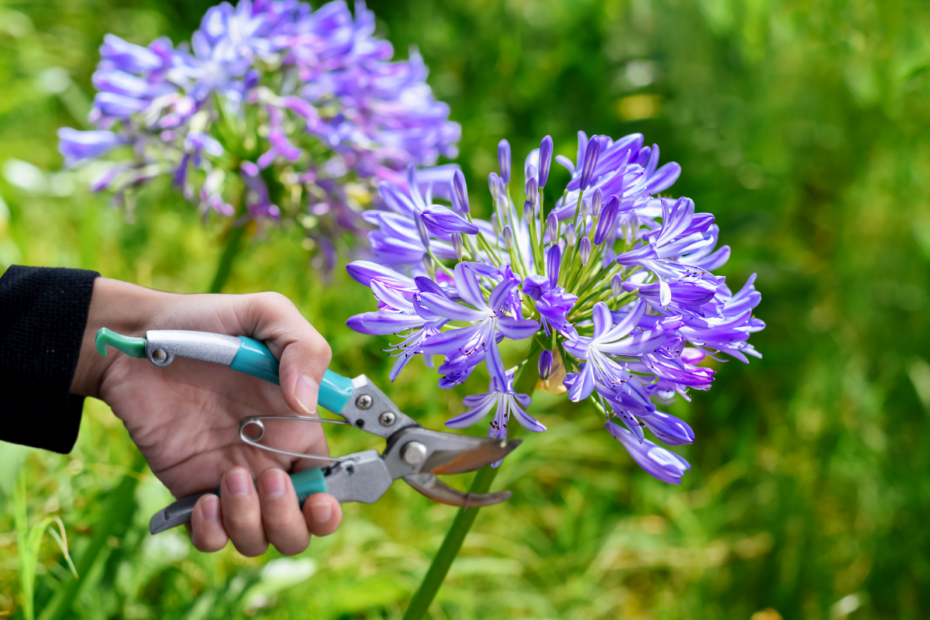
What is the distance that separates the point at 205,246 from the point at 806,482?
2.74 meters

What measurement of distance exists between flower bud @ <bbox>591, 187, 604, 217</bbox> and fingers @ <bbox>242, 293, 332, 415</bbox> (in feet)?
1.57

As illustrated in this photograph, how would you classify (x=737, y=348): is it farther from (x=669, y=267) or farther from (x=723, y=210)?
(x=723, y=210)

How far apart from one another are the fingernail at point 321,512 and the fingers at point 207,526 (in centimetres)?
15

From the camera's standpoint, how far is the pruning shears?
3.62ft

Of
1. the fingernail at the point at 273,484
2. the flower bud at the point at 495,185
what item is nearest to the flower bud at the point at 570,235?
the flower bud at the point at 495,185

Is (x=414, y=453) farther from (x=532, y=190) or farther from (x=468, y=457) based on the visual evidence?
(x=532, y=190)

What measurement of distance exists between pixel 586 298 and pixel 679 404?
1729 mm

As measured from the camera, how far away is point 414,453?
1199 millimetres

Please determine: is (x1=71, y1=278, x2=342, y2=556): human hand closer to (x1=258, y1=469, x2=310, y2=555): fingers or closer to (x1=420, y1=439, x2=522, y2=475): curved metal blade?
(x1=258, y1=469, x2=310, y2=555): fingers

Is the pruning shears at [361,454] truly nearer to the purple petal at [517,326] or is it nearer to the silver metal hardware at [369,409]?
the silver metal hardware at [369,409]

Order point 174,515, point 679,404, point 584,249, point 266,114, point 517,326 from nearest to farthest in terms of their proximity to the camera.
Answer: point 517,326
point 584,249
point 174,515
point 266,114
point 679,404

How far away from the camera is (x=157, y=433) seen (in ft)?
4.30

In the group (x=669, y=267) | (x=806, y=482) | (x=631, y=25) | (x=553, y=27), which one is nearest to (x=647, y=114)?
(x=631, y=25)

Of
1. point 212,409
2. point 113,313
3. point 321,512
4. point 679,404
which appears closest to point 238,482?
point 321,512
